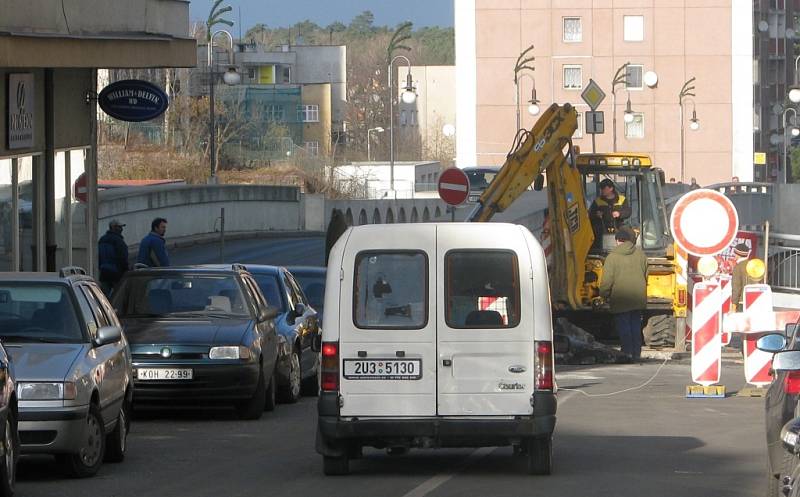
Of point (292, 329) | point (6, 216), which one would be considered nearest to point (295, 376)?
point (292, 329)

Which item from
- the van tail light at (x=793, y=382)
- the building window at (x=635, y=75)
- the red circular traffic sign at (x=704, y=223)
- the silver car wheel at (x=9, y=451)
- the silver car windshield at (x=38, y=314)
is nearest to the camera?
the van tail light at (x=793, y=382)

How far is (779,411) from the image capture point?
9.44 metres

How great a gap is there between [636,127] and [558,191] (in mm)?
74152

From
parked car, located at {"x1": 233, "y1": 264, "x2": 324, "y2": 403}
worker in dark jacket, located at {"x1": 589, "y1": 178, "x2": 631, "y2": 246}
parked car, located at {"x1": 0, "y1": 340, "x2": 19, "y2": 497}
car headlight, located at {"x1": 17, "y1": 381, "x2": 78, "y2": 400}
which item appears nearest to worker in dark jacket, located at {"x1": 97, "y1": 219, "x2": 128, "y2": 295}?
parked car, located at {"x1": 233, "y1": 264, "x2": 324, "y2": 403}

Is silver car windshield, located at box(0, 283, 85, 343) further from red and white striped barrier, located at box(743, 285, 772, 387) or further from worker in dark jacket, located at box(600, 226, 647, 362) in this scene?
worker in dark jacket, located at box(600, 226, 647, 362)

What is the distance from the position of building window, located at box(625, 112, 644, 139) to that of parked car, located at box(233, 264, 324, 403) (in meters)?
80.4

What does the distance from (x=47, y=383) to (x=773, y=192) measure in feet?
173

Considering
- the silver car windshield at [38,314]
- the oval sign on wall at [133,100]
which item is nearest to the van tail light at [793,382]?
the silver car windshield at [38,314]

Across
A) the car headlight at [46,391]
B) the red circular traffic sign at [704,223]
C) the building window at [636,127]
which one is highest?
the building window at [636,127]

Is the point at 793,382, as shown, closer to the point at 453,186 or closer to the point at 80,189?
the point at 80,189

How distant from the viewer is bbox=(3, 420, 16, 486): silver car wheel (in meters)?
10.0

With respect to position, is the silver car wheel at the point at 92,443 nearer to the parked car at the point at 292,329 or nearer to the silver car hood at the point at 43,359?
the silver car hood at the point at 43,359

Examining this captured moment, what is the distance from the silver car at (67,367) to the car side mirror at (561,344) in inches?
445

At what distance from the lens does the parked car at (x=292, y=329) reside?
18594mm
